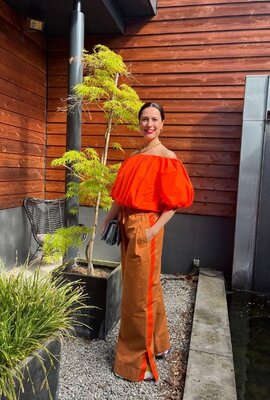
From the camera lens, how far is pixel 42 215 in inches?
173

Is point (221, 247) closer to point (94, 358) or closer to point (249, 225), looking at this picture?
point (249, 225)

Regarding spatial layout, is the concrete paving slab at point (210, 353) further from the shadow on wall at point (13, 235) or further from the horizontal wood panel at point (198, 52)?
the horizontal wood panel at point (198, 52)

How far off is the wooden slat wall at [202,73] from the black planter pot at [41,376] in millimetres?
2896

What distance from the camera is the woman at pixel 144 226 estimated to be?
6.31 ft

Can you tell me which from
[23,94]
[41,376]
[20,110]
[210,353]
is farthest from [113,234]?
[23,94]

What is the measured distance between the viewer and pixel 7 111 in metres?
3.73

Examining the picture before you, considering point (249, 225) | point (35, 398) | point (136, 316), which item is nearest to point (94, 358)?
point (136, 316)

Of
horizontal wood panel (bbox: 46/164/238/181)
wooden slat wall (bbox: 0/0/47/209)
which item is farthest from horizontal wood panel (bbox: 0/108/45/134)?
horizontal wood panel (bbox: 46/164/238/181)

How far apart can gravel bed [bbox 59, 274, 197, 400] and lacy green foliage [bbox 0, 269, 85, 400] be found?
535mm

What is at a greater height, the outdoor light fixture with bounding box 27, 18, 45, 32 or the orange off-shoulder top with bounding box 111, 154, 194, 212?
the outdoor light fixture with bounding box 27, 18, 45, 32

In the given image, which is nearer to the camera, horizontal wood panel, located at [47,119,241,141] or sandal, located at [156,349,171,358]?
sandal, located at [156,349,171,358]

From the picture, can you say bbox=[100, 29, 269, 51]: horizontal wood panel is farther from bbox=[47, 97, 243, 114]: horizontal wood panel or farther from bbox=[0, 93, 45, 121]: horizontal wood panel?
bbox=[0, 93, 45, 121]: horizontal wood panel

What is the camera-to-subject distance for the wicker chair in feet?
13.4

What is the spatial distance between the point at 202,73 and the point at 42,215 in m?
2.78
